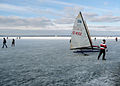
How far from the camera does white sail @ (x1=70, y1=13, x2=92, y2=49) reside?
1460cm

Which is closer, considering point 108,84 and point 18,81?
point 108,84

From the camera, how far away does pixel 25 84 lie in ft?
18.5

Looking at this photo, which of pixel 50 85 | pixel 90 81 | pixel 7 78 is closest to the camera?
pixel 50 85

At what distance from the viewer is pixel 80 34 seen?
14664mm

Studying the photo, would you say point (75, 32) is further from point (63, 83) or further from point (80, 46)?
point (63, 83)

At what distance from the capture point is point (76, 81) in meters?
6.05

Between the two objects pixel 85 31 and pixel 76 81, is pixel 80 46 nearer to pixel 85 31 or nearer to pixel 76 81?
pixel 85 31

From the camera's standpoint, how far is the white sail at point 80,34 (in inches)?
575

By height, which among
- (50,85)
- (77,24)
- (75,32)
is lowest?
(50,85)

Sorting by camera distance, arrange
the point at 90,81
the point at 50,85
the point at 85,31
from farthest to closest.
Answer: the point at 85,31, the point at 90,81, the point at 50,85

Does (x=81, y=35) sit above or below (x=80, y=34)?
below

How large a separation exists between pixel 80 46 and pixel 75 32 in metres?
1.72

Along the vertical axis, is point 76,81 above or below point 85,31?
below

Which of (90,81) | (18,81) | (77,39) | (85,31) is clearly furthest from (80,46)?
(18,81)
